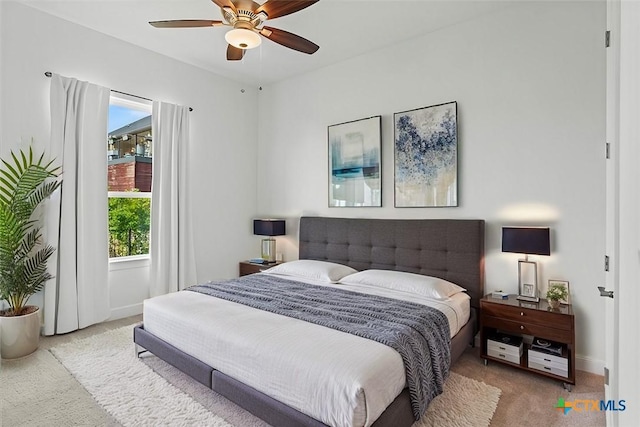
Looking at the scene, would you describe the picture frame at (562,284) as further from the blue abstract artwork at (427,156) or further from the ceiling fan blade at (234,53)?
the ceiling fan blade at (234,53)

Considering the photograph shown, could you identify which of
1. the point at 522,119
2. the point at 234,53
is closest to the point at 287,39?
the point at 234,53

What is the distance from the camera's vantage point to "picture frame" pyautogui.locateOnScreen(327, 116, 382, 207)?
3.85 meters

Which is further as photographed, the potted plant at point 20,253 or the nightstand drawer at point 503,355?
the potted plant at point 20,253

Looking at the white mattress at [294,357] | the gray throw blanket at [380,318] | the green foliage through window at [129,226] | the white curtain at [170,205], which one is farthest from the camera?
the white curtain at [170,205]

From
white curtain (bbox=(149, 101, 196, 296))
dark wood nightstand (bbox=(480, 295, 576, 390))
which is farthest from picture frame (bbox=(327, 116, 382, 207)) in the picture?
white curtain (bbox=(149, 101, 196, 296))

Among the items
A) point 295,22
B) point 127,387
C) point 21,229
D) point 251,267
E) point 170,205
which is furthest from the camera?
point 251,267

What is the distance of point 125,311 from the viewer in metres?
3.85

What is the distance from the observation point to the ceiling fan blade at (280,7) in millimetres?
2248

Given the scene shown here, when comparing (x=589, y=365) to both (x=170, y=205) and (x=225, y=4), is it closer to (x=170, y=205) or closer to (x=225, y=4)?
(x=225, y=4)

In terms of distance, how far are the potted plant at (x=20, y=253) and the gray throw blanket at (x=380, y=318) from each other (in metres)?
1.37

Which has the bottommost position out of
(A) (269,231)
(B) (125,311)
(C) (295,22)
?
(B) (125,311)

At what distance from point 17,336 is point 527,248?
428 cm

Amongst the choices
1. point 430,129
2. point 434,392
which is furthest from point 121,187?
point 434,392

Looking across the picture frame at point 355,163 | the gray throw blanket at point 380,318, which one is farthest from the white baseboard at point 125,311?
the picture frame at point 355,163
